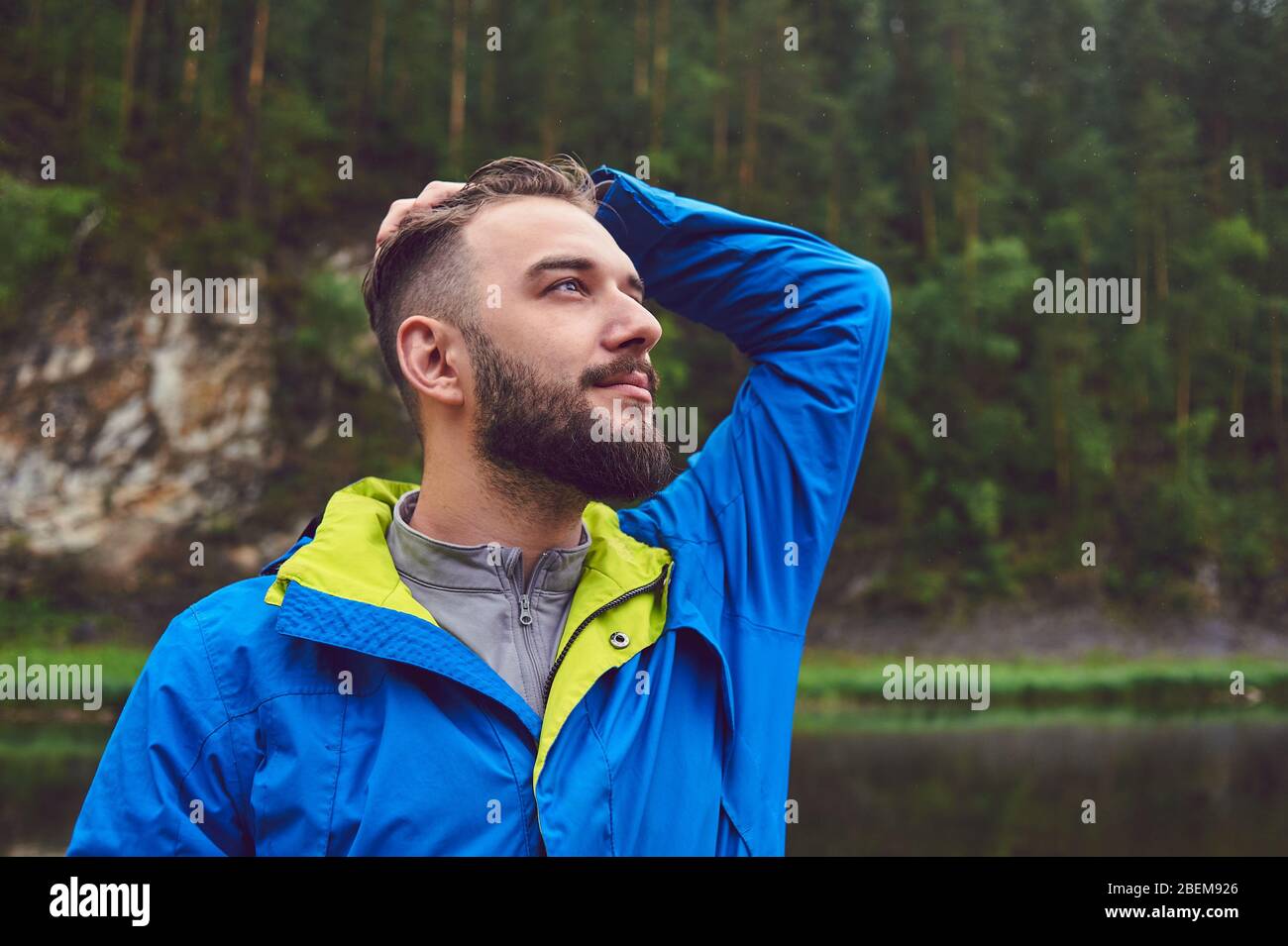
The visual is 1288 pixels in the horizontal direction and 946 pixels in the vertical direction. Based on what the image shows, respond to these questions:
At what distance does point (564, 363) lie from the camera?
2084mm

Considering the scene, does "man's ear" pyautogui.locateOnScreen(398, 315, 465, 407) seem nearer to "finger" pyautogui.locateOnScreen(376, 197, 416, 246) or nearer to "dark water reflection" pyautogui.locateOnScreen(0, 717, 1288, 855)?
"finger" pyautogui.locateOnScreen(376, 197, 416, 246)

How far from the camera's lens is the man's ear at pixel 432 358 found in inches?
87.5

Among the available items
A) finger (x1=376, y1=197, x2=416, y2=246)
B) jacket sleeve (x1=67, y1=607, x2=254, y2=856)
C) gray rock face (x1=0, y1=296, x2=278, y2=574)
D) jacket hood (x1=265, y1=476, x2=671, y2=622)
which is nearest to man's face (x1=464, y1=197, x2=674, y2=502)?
jacket hood (x1=265, y1=476, x2=671, y2=622)

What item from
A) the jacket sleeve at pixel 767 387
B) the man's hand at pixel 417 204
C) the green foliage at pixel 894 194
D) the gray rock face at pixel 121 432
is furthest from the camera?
the green foliage at pixel 894 194

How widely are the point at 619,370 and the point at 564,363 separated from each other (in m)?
0.11

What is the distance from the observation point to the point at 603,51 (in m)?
26.8

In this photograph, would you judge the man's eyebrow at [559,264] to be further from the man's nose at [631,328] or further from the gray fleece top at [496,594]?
the gray fleece top at [496,594]

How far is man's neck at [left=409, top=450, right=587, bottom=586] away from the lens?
214 centimetres

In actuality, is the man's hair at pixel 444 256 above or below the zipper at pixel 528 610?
above

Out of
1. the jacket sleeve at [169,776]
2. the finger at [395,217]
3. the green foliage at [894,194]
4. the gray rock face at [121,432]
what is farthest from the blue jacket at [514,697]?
the green foliage at [894,194]

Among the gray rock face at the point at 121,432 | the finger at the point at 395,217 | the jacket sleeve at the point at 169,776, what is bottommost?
the jacket sleeve at the point at 169,776

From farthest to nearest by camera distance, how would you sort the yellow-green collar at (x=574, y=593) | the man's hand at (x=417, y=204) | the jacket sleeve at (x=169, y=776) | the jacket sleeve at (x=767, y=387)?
the man's hand at (x=417, y=204) → the jacket sleeve at (x=767, y=387) → the yellow-green collar at (x=574, y=593) → the jacket sleeve at (x=169, y=776)

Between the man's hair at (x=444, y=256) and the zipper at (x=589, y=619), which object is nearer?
the zipper at (x=589, y=619)

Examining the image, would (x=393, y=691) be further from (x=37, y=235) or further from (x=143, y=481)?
(x=37, y=235)
